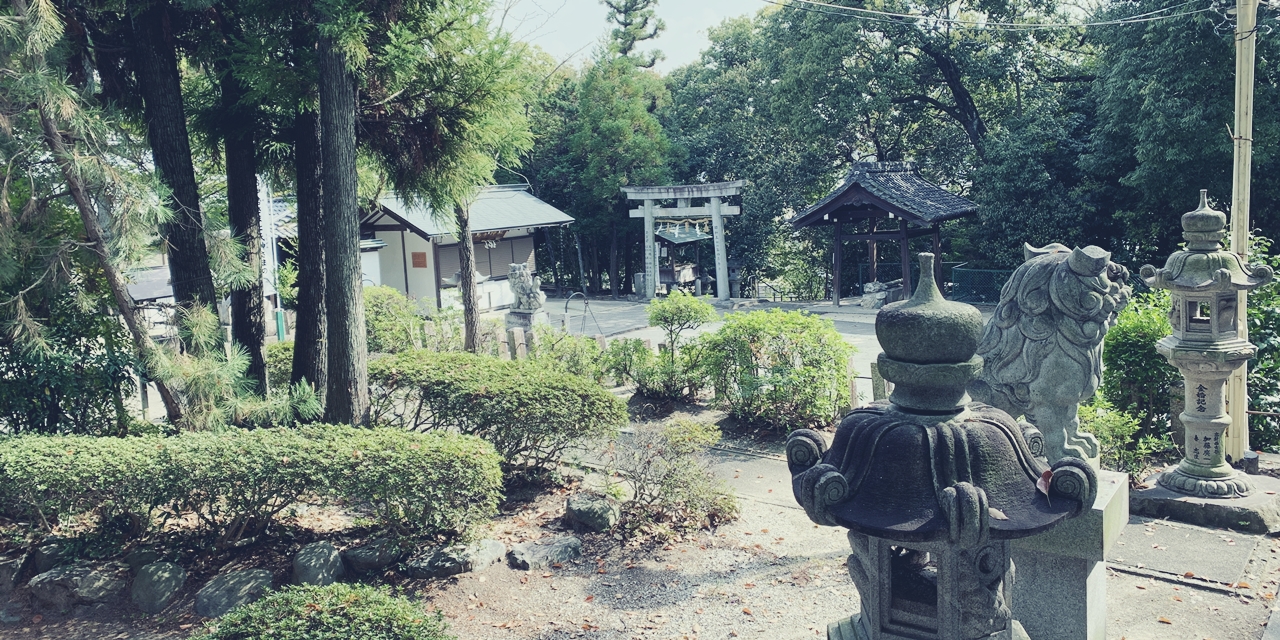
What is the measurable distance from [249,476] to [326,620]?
9.25 ft

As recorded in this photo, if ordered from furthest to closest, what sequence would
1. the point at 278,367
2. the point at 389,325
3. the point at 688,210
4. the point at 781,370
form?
the point at 688,210
the point at 389,325
the point at 278,367
the point at 781,370

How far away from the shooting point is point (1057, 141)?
23.3 m

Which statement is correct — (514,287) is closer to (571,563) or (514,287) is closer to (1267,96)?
(571,563)

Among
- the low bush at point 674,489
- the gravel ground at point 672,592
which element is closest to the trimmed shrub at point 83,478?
the gravel ground at point 672,592

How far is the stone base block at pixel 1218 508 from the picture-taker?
296 inches

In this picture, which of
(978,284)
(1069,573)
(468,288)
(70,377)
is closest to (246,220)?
(70,377)

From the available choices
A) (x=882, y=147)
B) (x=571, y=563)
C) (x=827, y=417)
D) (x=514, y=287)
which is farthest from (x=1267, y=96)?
(x=571, y=563)

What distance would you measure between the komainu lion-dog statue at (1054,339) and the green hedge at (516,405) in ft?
12.3

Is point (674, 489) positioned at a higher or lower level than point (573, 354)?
lower

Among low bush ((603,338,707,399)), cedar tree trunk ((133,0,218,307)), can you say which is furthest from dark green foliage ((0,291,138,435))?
low bush ((603,338,707,399))

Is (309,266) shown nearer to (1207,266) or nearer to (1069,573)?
(1069,573)

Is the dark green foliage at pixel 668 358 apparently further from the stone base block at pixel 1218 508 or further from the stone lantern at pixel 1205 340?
the stone lantern at pixel 1205 340

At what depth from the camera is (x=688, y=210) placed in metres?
27.7

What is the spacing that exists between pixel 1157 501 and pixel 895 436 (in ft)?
18.8
